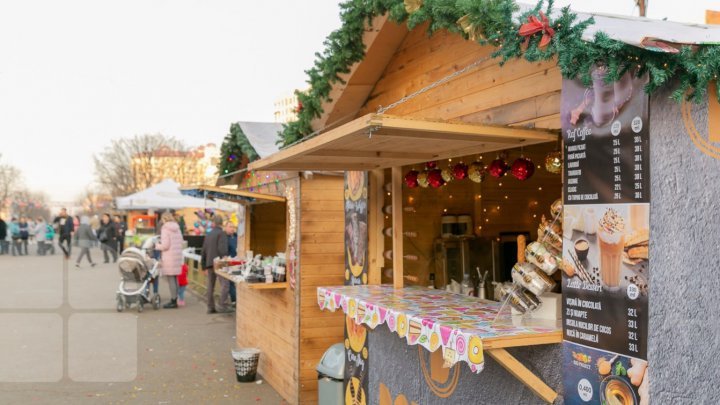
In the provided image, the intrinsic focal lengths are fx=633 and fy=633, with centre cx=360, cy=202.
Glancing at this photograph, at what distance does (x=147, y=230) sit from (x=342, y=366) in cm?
2209

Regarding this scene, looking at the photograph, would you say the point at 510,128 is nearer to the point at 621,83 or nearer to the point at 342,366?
the point at 621,83

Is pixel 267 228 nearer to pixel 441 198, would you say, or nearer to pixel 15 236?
pixel 441 198

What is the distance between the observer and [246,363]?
26.1 feet

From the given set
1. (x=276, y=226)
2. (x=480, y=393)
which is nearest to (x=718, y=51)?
(x=480, y=393)

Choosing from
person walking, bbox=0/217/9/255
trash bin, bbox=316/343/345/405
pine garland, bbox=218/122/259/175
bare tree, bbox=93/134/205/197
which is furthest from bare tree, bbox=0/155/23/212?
trash bin, bbox=316/343/345/405

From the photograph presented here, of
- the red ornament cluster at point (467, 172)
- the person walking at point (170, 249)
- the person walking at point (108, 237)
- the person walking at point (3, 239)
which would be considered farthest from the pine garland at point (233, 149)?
the person walking at point (3, 239)

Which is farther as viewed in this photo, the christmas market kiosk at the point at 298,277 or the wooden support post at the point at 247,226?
the wooden support post at the point at 247,226

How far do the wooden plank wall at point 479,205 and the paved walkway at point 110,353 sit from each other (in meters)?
2.72

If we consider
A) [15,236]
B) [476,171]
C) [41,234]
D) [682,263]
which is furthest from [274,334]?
[15,236]

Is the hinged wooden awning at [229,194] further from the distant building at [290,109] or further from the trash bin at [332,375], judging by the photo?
the trash bin at [332,375]

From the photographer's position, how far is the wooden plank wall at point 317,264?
7043mm

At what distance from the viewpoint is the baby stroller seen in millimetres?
12727

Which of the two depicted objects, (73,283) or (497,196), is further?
(73,283)

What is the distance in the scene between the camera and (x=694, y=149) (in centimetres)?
278
